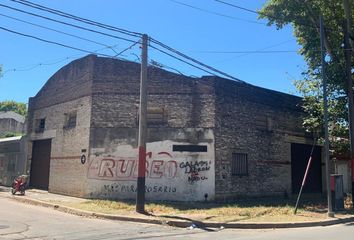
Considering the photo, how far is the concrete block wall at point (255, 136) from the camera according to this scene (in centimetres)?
2144

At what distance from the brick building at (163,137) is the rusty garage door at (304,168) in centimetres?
325

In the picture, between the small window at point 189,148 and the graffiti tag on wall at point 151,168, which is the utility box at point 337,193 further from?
the small window at point 189,148

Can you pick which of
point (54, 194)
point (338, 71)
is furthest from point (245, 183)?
point (54, 194)

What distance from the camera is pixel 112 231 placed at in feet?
41.8

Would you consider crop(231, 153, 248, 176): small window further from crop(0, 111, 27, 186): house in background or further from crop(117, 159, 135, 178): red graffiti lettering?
crop(0, 111, 27, 186): house in background

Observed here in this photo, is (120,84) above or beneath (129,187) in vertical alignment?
above

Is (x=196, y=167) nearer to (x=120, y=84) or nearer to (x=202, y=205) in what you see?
(x=202, y=205)

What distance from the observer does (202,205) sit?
762 inches

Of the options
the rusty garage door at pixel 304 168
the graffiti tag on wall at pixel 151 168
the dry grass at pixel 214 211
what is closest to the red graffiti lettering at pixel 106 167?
the graffiti tag on wall at pixel 151 168

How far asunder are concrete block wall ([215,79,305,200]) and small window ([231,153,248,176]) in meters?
0.21

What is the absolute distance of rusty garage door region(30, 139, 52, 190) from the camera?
25.8 metres

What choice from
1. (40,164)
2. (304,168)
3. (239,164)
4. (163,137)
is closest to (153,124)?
(163,137)

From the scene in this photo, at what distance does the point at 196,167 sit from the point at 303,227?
6969mm

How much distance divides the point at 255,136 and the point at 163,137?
211 inches
